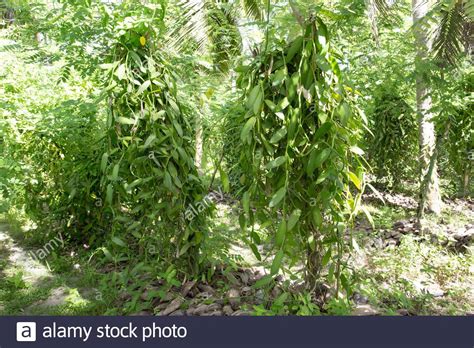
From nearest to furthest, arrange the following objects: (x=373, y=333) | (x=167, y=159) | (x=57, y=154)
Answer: (x=373, y=333) → (x=167, y=159) → (x=57, y=154)

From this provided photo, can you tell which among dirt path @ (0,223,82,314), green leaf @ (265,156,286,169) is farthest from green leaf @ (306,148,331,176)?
dirt path @ (0,223,82,314)

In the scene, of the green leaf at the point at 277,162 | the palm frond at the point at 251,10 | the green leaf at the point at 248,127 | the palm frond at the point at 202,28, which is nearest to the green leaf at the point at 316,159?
the green leaf at the point at 277,162

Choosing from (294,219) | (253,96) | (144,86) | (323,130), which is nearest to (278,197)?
(294,219)

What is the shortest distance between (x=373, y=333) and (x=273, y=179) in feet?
2.42

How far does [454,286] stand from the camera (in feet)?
8.81

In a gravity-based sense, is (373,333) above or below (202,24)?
below

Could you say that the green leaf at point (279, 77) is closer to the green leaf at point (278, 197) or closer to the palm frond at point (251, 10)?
the green leaf at point (278, 197)

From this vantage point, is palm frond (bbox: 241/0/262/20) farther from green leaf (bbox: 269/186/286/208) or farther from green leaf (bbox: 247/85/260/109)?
green leaf (bbox: 269/186/286/208)

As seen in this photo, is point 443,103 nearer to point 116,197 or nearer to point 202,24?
point 116,197

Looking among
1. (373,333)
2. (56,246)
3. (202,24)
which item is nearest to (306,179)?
(373,333)

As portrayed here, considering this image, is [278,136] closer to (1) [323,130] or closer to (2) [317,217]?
(1) [323,130]

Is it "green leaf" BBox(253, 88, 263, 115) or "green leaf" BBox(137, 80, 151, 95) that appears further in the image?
"green leaf" BBox(137, 80, 151, 95)

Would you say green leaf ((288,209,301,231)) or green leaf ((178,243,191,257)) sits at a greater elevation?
green leaf ((288,209,301,231))

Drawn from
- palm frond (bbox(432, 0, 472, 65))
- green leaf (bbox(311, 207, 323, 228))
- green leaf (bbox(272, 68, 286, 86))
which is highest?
palm frond (bbox(432, 0, 472, 65))
